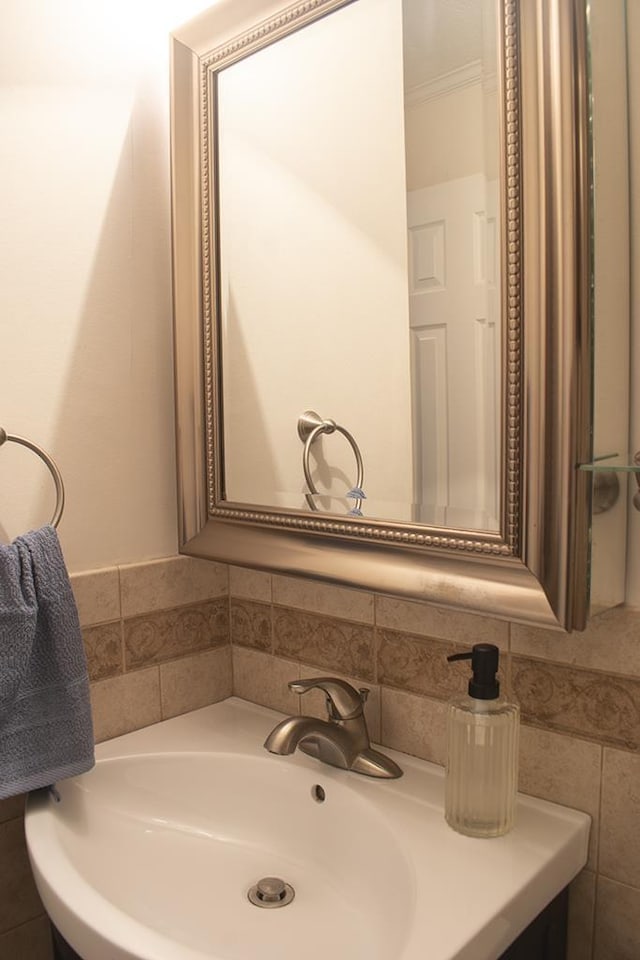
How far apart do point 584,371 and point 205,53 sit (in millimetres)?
786

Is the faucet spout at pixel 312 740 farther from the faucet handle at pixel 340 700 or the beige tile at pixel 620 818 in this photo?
the beige tile at pixel 620 818

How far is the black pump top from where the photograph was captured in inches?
33.1

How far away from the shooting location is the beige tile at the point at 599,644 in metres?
0.84

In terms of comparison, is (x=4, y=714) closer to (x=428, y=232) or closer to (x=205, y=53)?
(x=428, y=232)

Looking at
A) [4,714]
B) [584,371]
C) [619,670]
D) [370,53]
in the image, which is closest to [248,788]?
[4,714]

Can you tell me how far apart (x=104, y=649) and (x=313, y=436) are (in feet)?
1.46

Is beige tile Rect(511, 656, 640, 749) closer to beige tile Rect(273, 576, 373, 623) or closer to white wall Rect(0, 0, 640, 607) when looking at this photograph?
beige tile Rect(273, 576, 373, 623)

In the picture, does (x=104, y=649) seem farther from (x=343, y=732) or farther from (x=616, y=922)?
(x=616, y=922)

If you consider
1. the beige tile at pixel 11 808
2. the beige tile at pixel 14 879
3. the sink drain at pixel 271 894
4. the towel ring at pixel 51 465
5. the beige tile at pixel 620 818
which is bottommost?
the beige tile at pixel 14 879

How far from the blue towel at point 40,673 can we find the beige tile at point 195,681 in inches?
9.2

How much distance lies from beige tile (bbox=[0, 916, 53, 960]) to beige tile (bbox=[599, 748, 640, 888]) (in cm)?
78

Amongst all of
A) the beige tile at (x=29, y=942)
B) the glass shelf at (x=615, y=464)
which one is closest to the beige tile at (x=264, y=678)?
the beige tile at (x=29, y=942)

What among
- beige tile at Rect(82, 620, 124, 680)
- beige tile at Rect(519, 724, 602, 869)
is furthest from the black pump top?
beige tile at Rect(82, 620, 124, 680)

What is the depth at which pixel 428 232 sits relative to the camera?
921 millimetres
